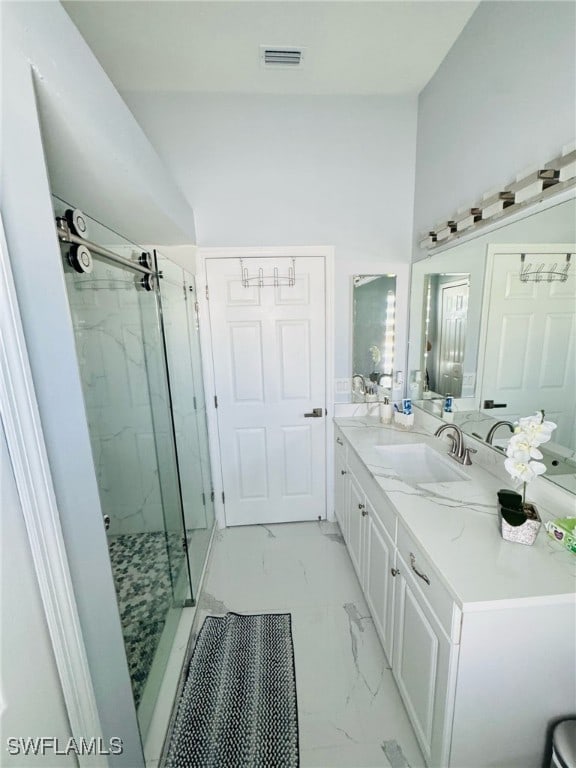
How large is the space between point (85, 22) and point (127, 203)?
100 centimetres

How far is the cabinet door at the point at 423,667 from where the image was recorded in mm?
954

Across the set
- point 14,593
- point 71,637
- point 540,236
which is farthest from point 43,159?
point 540,236

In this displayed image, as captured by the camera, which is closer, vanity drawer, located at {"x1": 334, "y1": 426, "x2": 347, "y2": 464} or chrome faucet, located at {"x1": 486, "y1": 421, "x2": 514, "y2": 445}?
chrome faucet, located at {"x1": 486, "y1": 421, "x2": 514, "y2": 445}

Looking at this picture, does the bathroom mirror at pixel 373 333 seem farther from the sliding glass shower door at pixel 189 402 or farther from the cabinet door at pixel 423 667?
the cabinet door at pixel 423 667

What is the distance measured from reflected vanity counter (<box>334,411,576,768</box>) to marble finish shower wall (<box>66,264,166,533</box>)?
4.04ft

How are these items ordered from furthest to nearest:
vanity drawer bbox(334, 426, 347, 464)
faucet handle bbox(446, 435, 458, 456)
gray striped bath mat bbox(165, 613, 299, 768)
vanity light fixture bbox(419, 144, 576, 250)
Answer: vanity drawer bbox(334, 426, 347, 464) < faucet handle bbox(446, 435, 458, 456) < gray striped bath mat bbox(165, 613, 299, 768) < vanity light fixture bbox(419, 144, 576, 250)

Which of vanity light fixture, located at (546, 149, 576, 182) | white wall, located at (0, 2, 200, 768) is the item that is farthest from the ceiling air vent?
vanity light fixture, located at (546, 149, 576, 182)

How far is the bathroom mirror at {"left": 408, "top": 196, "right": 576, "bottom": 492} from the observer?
1167 mm

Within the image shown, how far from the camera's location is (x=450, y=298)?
194 centimetres

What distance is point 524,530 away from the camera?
1031 millimetres

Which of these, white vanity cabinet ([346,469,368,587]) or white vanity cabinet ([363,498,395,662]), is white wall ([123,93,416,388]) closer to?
white vanity cabinet ([346,469,368,587])

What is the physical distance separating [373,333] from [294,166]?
4.25ft

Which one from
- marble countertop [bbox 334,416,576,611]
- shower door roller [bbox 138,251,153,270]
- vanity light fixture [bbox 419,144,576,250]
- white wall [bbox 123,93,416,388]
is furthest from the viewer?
white wall [bbox 123,93,416,388]

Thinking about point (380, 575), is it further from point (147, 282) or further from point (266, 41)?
→ point (266, 41)
